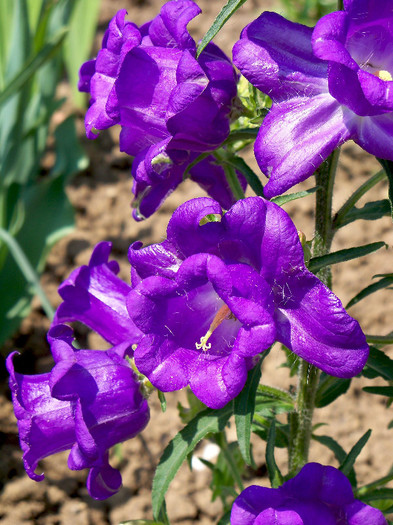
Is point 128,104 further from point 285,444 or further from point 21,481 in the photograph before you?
point 21,481

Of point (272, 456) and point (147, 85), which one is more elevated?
point (147, 85)

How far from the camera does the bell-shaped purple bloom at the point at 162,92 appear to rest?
1.23 metres

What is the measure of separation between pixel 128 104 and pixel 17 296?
1.89 metres

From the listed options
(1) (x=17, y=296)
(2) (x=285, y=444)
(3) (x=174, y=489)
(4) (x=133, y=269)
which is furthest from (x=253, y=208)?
(1) (x=17, y=296)

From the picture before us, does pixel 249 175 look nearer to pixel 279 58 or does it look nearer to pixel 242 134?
pixel 242 134

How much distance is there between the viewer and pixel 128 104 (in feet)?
4.16

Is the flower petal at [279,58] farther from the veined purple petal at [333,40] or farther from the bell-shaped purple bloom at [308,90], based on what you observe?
the veined purple petal at [333,40]

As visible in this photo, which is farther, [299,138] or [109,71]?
[109,71]

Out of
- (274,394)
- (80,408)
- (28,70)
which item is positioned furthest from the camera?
(28,70)

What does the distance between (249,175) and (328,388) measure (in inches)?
22.8

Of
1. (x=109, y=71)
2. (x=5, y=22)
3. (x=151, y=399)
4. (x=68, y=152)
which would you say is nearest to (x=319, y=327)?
(x=109, y=71)

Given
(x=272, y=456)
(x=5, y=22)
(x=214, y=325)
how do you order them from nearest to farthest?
(x=214, y=325)
(x=272, y=456)
(x=5, y=22)

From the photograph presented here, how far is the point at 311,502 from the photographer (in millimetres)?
1332

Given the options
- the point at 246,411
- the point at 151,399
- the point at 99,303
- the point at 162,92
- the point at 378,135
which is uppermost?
the point at 162,92
